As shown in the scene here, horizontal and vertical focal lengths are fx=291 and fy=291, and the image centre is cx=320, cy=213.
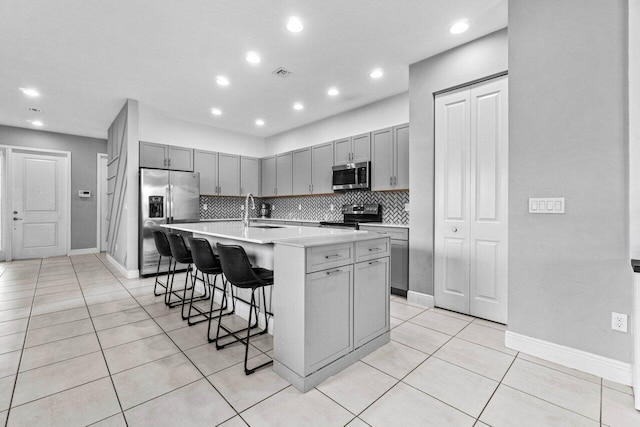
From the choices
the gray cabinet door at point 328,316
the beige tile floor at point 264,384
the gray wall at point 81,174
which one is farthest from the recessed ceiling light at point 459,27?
the gray wall at point 81,174

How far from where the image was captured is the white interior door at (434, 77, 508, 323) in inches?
110

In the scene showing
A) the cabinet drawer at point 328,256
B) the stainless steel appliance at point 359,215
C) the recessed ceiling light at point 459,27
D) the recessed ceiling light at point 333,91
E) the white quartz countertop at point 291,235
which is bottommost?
the cabinet drawer at point 328,256

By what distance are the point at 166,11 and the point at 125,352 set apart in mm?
2871

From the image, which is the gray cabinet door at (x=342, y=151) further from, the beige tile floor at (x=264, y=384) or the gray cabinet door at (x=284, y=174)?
the beige tile floor at (x=264, y=384)

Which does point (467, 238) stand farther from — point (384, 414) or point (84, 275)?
point (84, 275)

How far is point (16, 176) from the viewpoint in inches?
239

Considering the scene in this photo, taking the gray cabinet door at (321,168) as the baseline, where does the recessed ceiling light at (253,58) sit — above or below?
above

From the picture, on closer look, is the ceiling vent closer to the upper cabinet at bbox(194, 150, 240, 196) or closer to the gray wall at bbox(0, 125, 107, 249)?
the upper cabinet at bbox(194, 150, 240, 196)

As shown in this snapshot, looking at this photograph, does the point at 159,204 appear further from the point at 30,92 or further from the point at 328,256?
the point at 328,256

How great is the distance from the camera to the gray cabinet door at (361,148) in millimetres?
4590

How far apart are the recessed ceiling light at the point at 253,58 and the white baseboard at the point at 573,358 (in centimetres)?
368

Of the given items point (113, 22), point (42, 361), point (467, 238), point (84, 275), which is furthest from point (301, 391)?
point (84, 275)

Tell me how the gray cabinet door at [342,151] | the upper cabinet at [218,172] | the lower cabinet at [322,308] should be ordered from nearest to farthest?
1. the lower cabinet at [322,308]
2. the gray cabinet door at [342,151]
3. the upper cabinet at [218,172]

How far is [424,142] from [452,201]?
0.74 meters
